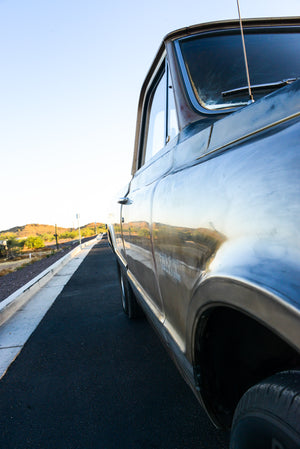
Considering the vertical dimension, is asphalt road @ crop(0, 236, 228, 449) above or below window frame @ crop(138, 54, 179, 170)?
below

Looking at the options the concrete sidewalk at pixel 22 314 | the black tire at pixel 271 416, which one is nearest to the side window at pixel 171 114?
the black tire at pixel 271 416

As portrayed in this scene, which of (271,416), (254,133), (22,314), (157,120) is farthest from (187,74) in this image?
(22,314)

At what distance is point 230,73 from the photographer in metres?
1.72

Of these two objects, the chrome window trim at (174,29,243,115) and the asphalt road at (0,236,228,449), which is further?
the asphalt road at (0,236,228,449)

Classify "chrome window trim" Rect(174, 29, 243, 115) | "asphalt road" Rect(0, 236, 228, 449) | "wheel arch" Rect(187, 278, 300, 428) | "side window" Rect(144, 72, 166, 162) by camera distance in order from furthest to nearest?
"side window" Rect(144, 72, 166, 162) → "asphalt road" Rect(0, 236, 228, 449) → "chrome window trim" Rect(174, 29, 243, 115) → "wheel arch" Rect(187, 278, 300, 428)

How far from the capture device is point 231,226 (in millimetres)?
866

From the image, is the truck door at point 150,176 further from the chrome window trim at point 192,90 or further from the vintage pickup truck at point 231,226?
the chrome window trim at point 192,90

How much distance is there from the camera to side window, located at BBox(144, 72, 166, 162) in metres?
2.09

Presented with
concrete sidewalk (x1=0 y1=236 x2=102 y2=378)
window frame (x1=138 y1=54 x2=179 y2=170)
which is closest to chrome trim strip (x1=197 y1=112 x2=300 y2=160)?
window frame (x1=138 y1=54 x2=179 y2=170)

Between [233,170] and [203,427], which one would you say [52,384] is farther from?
[233,170]

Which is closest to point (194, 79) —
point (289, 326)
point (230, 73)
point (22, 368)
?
point (230, 73)

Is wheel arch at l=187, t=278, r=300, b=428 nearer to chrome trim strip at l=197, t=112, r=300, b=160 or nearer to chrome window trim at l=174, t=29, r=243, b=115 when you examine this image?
chrome trim strip at l=197, t=112, r=300, b=160

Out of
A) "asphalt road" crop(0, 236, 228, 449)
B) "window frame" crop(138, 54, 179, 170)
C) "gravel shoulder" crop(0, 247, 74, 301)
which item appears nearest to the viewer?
"asphalt road" crop(0, 236, 228, 449)

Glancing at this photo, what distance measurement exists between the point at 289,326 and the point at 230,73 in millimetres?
A: 1518
